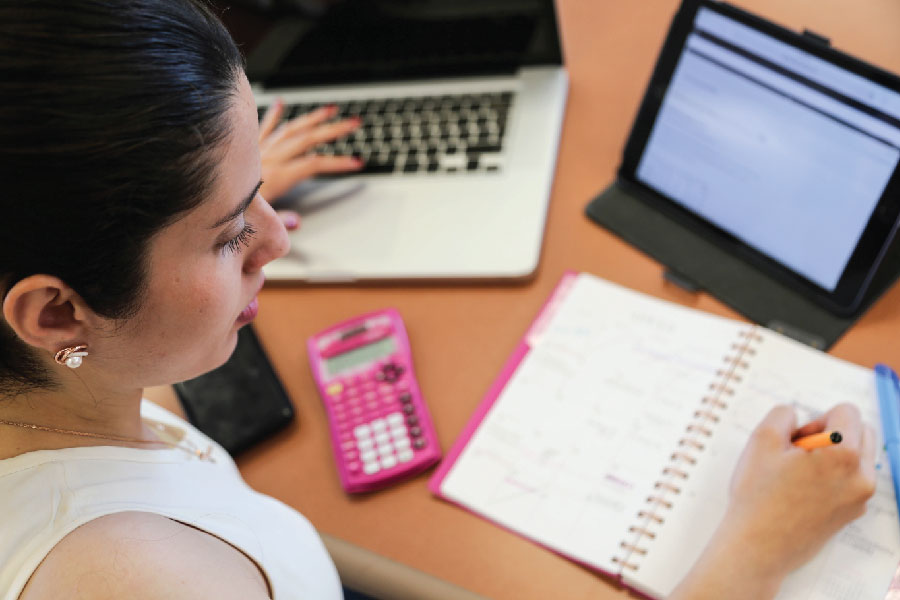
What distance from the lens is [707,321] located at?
2.35ft

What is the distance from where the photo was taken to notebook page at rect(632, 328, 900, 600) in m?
0.55

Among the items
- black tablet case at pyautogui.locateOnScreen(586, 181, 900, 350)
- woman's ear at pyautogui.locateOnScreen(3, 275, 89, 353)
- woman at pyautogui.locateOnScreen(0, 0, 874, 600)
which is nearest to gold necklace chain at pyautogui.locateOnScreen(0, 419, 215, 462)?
woman at pyautogui.locateOnScreen(0, 0, 874, 600)

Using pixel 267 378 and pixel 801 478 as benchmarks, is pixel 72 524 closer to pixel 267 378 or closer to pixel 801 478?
pixel 267 378

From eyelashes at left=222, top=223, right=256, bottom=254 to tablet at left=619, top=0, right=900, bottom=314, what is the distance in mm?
455

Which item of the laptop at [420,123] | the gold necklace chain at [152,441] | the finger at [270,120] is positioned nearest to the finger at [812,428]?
the laptop at [420,123]

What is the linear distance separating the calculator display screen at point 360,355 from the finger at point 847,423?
1.33 feet

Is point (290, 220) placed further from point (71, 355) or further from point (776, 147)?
point (776, 147)

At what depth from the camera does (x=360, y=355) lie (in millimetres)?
760

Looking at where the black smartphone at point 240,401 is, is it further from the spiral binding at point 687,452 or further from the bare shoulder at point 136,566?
the spiral binding at point 687,452

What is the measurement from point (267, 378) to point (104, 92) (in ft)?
1.38

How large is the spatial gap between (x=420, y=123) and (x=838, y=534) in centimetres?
65

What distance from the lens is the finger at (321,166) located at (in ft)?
2.98

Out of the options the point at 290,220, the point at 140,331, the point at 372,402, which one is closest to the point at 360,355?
the point at 372,402

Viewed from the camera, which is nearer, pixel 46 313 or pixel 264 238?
pixel 46 313
